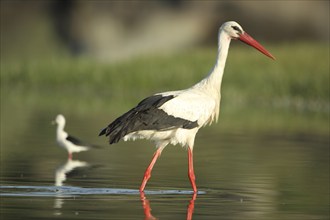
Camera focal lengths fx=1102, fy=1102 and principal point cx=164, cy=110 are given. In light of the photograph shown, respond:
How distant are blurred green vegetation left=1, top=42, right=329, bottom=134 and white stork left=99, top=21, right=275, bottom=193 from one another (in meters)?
8.69

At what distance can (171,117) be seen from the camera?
41.6 feet

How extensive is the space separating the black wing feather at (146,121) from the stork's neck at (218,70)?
22.5 inches

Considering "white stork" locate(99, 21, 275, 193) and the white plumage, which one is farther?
the white plumage

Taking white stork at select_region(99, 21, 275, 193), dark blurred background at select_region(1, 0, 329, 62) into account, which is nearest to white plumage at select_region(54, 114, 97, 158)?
white stork at select_region(99, 21, 275, 193)

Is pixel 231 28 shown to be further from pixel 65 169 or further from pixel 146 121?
pixel 65 169

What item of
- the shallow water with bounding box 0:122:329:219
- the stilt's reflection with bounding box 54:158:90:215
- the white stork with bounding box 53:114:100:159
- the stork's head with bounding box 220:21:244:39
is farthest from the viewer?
the white stork with bounding box 53:114:100:159

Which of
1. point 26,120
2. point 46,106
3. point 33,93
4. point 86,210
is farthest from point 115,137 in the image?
point 33,93

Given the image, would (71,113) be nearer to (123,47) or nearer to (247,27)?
(247,27)

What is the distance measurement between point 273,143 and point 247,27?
28485mm

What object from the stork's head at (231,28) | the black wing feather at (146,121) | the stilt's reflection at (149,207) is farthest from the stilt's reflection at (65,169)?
the stork's head at (231,28)

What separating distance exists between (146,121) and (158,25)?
127 ft

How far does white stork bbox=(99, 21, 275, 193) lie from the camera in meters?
12.3

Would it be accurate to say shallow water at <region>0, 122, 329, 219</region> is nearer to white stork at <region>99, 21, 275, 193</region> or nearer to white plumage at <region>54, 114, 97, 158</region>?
white plumage at <region>54, 114, 97, 158</region>

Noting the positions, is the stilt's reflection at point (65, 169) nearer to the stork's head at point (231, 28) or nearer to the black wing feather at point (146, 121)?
the black wing feather at point (146, 121)
